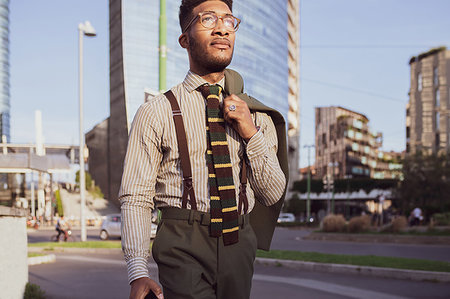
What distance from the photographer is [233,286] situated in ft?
7.23

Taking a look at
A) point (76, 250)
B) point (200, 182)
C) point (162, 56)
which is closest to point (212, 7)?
point (200, 182)

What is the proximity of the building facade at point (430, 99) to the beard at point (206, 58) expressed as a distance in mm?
77719

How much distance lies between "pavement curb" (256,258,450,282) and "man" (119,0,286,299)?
9291mm

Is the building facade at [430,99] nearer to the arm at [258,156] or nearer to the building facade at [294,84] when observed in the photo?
the building facade at [294,84]

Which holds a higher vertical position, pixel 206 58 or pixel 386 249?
pixel 206 58

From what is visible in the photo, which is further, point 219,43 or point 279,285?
point 279,285

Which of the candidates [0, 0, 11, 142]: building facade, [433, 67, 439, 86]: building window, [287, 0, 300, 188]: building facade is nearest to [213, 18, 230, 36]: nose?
[433, 67, 439, 86]: building window

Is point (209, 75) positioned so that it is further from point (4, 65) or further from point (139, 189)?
point (4, 65)

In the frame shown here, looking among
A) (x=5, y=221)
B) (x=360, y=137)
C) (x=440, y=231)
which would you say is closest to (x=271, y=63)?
(x=360, y=137)

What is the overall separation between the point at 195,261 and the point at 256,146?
529 millimetres

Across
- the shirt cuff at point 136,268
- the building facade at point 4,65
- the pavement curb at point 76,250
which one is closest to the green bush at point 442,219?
the pavement curb at point 76,250

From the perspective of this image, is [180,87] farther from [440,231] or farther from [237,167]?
[440,231]

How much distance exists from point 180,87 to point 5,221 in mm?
5021

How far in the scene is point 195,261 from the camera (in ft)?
7.09
